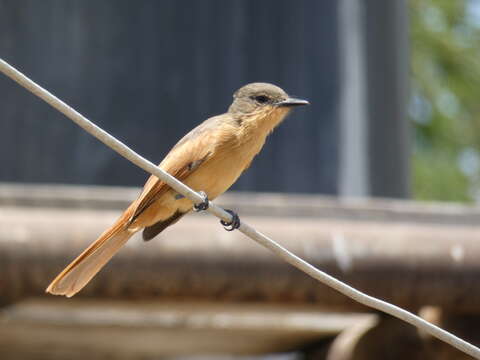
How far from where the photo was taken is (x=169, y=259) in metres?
5.60

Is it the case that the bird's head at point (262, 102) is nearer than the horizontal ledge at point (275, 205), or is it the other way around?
the bird's head at point (262, 102)

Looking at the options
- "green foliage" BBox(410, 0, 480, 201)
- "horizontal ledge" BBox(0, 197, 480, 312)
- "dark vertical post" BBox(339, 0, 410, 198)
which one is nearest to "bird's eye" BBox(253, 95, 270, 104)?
"horizontal ledge" BBox(0, 197, 480, 312)

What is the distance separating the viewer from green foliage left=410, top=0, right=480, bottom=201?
40.1 feet

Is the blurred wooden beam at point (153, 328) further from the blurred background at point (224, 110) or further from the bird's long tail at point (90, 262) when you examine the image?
the bird's long tail at point (90, 262)

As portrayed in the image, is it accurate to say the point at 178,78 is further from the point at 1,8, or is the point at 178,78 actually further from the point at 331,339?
the point at 331,339

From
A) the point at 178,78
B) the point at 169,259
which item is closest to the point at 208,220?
the point at 169,259

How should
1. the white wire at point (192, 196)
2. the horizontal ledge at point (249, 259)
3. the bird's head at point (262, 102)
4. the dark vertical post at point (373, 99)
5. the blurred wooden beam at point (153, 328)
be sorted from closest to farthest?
the white wire at point (192, 196)
the bird's head at point (262, 102)
the horizontal ledge at point (249, 259)
the blurred wooden beam at point (153, 328)
the dark vertical post at point (373, 99)

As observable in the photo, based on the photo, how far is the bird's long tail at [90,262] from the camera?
4289 millimetres

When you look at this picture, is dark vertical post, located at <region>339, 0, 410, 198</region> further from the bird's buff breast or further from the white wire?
the white wire

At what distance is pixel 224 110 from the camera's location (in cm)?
681

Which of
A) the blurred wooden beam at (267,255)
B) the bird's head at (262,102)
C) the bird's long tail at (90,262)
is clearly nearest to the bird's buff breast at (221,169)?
the bird's head at (262,102)

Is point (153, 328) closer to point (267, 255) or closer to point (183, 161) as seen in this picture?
point (267, 255)

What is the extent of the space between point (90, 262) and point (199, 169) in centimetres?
62

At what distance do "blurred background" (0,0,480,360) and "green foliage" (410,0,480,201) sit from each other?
4576mm
